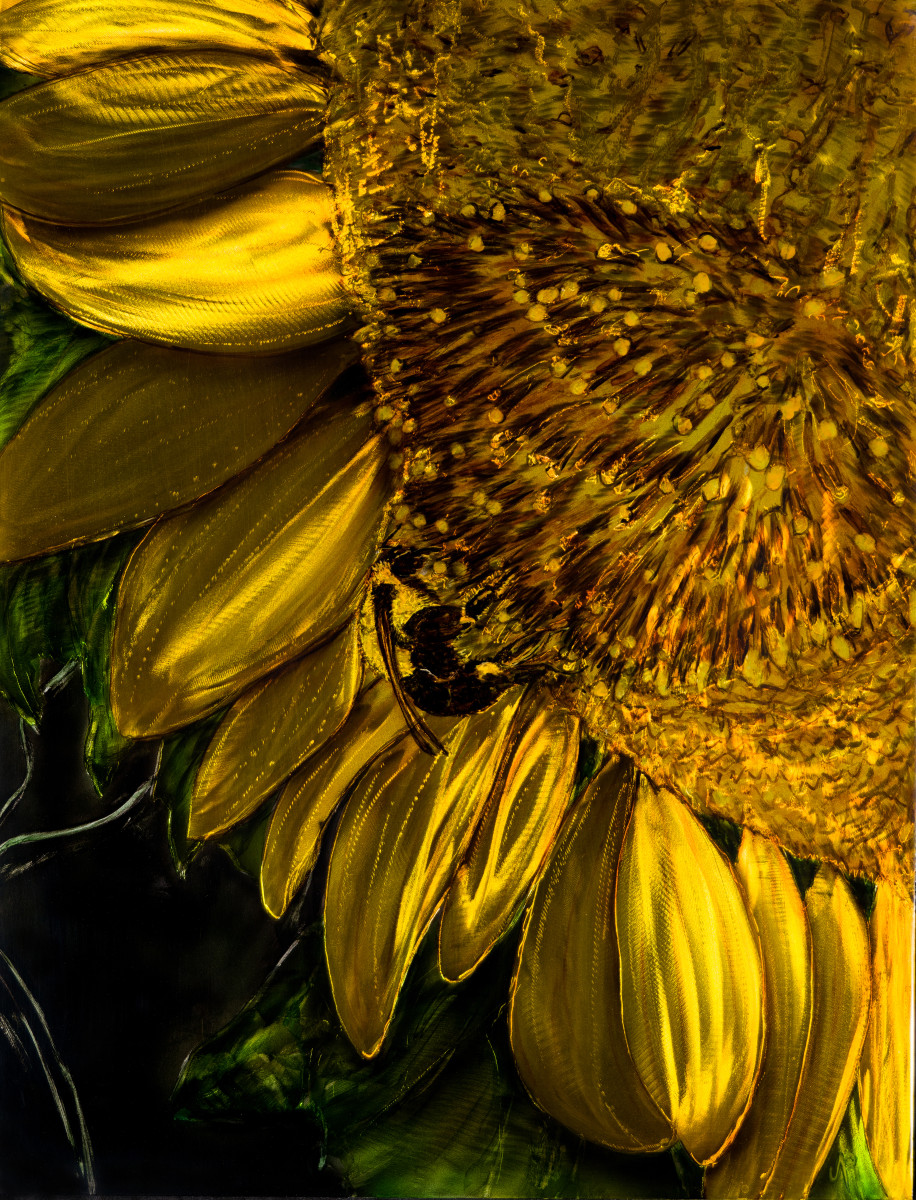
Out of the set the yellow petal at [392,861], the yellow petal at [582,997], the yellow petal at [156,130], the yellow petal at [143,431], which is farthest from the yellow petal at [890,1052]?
the yellow petal at [156,130]

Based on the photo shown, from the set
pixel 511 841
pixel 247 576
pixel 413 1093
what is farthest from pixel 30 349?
pixel 413 1093

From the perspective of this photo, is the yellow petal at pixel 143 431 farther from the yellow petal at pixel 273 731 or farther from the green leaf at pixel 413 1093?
the green leaf at pixel 413 1093

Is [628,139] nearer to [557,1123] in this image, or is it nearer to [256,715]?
[256,715]

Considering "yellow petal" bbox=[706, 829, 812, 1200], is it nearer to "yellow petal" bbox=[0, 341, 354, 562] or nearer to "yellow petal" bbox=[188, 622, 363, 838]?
"yellow petal" bbox=[188, 622, 363, 838]

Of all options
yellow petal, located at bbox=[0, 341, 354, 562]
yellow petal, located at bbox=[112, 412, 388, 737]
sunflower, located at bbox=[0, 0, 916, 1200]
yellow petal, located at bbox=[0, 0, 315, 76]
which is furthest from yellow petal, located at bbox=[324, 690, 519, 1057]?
yellow petal, located at bbox=[0, 0, 315, 76]

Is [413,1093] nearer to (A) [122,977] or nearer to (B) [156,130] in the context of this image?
(A) [122,977]

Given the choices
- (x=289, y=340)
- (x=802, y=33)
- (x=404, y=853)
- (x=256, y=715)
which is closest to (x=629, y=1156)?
(x=404, y=853)
